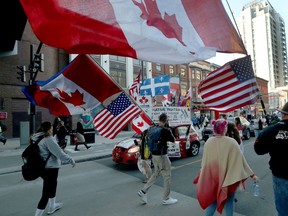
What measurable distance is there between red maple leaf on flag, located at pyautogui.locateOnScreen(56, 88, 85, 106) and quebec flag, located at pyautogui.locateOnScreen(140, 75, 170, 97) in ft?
35.3

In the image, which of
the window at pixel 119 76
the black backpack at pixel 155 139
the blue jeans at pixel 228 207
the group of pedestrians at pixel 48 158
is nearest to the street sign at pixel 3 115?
the window at pixel 119 76

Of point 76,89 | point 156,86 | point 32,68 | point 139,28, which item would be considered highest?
point 32,68

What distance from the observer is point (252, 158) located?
32.5ft

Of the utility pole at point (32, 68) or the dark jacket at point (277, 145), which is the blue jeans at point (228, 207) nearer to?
the dark jacket at point (277, 145)

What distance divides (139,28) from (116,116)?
2.95 meters

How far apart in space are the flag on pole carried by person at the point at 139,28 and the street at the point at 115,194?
10.4 ft

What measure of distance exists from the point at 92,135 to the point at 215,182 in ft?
46.0

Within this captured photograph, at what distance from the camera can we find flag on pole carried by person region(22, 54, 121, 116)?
172 inches

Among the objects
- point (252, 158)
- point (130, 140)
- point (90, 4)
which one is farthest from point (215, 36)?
point (252, 158)

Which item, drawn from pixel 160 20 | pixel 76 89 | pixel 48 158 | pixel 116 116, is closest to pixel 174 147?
pixel 116 116

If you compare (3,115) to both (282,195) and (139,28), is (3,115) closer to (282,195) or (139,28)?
(139,28)

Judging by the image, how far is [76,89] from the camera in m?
4.66

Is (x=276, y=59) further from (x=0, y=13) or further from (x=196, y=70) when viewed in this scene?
(x=0, y=13)

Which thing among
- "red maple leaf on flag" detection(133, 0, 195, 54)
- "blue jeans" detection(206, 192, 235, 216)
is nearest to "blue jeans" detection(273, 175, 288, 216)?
"blue jeans" detection(206, 192, 235, 216)
